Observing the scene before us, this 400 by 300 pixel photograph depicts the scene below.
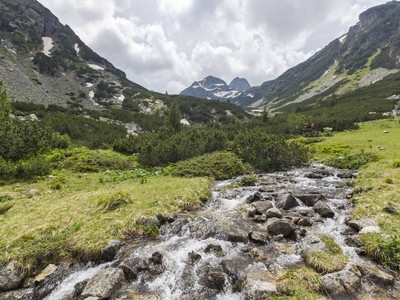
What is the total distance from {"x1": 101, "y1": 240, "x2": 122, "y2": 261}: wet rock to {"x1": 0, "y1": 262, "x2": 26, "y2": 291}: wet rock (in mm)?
Answer: 2764

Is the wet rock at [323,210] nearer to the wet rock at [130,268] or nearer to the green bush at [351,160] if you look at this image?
the wet rock at [130,268]

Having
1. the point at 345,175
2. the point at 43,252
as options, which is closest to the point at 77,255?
the point at 43,252

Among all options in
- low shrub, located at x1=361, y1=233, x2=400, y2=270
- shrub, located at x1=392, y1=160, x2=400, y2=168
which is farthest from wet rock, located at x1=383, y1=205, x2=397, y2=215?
shrub, located at x1=392, y1=160, x2=400, y2=168

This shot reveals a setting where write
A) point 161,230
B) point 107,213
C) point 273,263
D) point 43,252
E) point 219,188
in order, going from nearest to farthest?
point 273,263
point 43,252
point 161,230
point 107,213
point 219,188

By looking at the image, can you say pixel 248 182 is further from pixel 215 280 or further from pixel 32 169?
pixel 32 169

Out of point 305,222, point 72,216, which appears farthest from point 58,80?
point 305,222

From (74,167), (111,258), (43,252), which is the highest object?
(74,167)

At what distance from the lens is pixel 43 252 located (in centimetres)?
996

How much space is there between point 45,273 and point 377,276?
11.5m

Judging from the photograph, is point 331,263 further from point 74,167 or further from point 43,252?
point 74,167

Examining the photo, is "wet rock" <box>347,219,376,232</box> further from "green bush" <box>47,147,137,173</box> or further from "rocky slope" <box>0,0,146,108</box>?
"rocky slope" <box>0,0,146,108</box>

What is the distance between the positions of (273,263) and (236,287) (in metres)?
1.93

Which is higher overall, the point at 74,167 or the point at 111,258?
the point at 74,167

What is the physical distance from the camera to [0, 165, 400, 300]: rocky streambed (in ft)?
25.6
